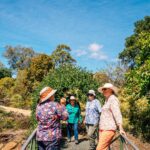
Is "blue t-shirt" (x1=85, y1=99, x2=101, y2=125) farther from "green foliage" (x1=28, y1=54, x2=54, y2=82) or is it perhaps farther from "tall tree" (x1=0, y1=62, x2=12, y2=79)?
"tall tree" (x1=0, y1=62, x2=12, y2=79)

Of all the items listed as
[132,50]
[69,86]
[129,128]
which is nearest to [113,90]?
[69,86]

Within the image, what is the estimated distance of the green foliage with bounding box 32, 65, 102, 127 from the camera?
13695mm

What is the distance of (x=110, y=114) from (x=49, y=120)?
50.5 inches

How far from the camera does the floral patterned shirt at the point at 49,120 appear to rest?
6.05 m

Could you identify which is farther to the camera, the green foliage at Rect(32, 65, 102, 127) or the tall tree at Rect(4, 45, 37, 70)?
the tall tree at Rect(4, 45, 37, 70)

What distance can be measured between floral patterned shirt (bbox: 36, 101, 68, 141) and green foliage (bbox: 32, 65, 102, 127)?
7.48 m

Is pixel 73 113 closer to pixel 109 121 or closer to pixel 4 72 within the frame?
pixel 109 121

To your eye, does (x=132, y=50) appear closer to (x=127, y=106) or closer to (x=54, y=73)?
(x=127, y=106)

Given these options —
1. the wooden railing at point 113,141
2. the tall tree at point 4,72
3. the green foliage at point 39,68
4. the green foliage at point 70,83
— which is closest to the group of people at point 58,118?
the wooden railing at point 113,141

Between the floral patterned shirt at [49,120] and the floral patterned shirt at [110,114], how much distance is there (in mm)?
941

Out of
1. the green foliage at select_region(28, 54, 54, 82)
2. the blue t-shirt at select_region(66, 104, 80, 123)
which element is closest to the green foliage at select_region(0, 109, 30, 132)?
the blue t-shirt at select_region(66, 104, 80, 123)

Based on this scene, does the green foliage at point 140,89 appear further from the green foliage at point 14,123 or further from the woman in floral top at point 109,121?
the woman in floral top at point 109,121

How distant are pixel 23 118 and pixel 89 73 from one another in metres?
6.47

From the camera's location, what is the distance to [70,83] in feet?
45.5
